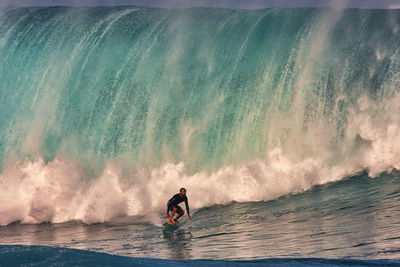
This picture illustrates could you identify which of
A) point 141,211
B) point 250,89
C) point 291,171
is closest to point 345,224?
point 291,171

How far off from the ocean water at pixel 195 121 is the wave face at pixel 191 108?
37 millimetres

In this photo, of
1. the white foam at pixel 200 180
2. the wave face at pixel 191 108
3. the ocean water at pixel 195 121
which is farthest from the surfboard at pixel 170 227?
the wave face at pixel 191 108

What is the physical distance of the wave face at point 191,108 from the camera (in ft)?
47.4

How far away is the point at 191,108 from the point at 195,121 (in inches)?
17.2

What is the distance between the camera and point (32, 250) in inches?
258

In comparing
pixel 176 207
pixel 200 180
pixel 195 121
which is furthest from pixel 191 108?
pixel 176 207

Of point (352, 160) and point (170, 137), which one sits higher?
point (170, 137)

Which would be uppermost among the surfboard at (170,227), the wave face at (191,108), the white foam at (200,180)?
the wave face at (191,108)

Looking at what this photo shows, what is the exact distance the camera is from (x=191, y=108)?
16172mm

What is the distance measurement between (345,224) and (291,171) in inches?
182

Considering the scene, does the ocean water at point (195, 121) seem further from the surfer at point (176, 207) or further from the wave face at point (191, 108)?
the surfer at point (176, 207)

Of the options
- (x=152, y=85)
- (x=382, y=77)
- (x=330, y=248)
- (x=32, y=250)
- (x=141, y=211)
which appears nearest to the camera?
(x=32, y=250)

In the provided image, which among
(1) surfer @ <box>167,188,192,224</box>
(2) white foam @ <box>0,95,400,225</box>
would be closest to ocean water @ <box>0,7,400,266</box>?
(2) white foam @ <box>0,95,400,225</box>

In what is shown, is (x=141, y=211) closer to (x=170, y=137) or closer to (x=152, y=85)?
(x=170, y=137)
